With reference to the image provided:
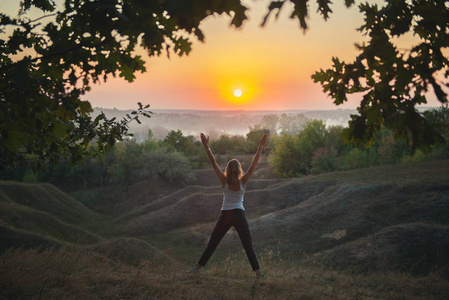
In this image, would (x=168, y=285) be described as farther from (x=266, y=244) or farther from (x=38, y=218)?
(x=38, y=218)

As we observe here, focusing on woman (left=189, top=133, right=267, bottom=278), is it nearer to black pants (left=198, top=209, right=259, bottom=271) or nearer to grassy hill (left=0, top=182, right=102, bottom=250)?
black pants (left=198, top=209, right=259, bottom=271)

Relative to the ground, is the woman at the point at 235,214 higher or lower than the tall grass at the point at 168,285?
higher

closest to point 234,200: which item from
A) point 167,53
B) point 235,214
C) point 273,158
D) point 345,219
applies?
point 235,214

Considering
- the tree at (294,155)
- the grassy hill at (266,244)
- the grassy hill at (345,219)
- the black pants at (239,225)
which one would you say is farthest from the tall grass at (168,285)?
the tree at (294,155)

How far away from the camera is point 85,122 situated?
18.0 ft

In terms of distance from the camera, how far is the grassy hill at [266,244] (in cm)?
566

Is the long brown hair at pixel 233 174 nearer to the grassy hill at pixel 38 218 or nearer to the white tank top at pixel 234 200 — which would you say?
the white tank top at pixel 234 200

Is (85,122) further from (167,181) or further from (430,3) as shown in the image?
(167,181)

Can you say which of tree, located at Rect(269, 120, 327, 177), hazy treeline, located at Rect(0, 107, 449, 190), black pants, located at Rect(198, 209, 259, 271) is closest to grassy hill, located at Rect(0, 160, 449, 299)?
black pants, located at Rect(198, 209, 259, 271)

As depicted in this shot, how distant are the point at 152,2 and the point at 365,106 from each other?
3.15 m

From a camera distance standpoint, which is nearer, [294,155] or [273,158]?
[294,155]

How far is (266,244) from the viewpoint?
16.5 m

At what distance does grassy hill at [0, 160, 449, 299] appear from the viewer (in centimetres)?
566

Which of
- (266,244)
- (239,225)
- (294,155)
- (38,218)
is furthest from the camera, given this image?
(294,155)
